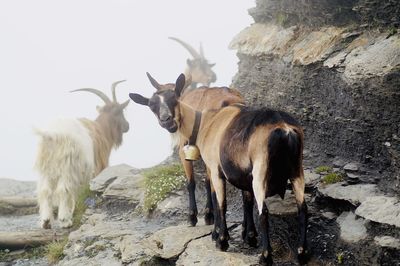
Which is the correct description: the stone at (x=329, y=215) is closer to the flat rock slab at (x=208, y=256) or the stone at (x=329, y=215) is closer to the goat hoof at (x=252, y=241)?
the goat hoof at (x=252, y=241)

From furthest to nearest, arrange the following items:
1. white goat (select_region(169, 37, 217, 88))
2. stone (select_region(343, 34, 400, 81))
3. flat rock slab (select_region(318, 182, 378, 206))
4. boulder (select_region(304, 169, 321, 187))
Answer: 1. white goat (select_region(169, 37, 217, 88))
2. boulder (select_region(304, 169, 321, 187))
3. stone (select_region(343, 34, 400, 81))
4. flat rock slab (select_region(318, 182, 378, 206))

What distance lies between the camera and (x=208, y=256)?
4.24 meters

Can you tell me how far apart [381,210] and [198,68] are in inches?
347

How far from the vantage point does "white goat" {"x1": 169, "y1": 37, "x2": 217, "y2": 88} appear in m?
12.1

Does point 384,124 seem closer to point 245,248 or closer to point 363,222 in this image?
point 363,222

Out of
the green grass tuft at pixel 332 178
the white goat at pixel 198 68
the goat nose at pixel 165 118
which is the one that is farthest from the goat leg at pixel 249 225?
the white goat at pixel 198 68

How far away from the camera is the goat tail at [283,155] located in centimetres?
358

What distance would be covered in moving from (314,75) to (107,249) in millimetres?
3212

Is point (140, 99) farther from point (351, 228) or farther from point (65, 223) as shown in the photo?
point (65, 223)

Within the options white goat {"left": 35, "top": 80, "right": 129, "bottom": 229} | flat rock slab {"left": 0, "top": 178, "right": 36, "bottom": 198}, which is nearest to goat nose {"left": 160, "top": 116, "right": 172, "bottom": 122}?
white goat {"left": 35, "top": 80, "right": 129, "bottom": 229}

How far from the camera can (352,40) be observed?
559 centimetres

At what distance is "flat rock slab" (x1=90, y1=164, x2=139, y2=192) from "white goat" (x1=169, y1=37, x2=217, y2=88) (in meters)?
3.88

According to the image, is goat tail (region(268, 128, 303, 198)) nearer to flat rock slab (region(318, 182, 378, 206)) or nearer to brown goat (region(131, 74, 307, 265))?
brown goat (region(131, 74, 307, 265))

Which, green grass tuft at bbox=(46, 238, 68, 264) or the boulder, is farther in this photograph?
green grass tuft at bbox=(46, 238, 68, 264)
